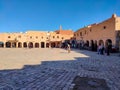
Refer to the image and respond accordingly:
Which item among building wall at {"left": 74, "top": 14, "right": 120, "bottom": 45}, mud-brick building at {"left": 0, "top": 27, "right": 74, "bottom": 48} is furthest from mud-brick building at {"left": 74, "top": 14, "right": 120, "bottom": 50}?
mud-brick building at {"left": 0, "top": 27, "right": 74, "bottom": 48}

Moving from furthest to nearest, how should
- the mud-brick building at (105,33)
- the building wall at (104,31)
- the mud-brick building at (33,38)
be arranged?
the mud-brick building at (33,38) < the building wall at (104,31) < the mud-brick building at (105,33)

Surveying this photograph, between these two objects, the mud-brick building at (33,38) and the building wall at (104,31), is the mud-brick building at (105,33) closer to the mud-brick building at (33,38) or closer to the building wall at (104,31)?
the building wall at (104,31)

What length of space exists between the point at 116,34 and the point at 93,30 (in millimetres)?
11416

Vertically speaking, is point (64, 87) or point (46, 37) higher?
point (46, 37)

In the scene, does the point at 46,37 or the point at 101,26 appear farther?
the point at 46,37

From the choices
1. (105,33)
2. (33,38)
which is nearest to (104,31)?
(105,33)

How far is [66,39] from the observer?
230ft

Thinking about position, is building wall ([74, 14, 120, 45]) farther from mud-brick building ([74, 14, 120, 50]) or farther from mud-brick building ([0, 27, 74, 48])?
mud-brick building ([0, 27, 74, 48])

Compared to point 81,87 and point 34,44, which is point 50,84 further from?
point 34,44

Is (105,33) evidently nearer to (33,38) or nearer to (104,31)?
(104,31)

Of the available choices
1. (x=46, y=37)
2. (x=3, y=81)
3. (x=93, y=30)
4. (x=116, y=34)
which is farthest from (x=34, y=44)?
(x=3, y=81)

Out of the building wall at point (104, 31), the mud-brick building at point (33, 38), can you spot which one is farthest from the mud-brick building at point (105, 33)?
the mud-brick building at point (33, 38)

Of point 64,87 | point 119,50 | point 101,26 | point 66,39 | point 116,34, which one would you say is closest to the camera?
point 64,87

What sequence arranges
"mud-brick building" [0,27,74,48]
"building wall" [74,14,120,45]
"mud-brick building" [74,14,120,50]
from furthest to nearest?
"mud-brick building" [0,27,74,48] < "building wall" [74,14,120,45] < "mud-brick building" [74,14,120,50]
